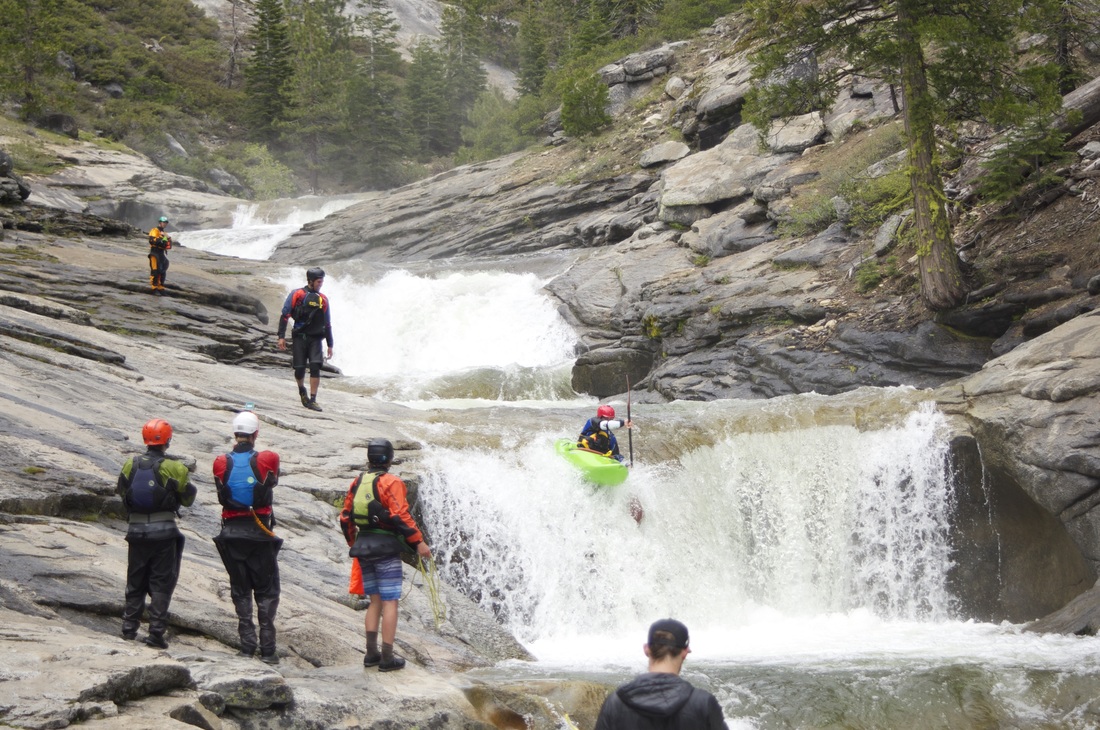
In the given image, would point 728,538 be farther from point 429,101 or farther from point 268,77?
point 429,101

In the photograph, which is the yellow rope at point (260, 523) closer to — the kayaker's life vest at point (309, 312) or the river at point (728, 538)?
the river at point (728, 538)

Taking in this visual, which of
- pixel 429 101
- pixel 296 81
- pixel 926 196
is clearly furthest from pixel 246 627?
pixel 429 101

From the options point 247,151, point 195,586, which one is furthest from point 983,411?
point 247,151

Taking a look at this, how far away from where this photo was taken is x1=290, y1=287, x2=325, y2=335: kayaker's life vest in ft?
39.6

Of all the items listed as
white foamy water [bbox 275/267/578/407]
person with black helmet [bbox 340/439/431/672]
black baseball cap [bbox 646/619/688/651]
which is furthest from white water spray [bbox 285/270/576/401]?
black baseball cap [bbox 646/619/688/651]

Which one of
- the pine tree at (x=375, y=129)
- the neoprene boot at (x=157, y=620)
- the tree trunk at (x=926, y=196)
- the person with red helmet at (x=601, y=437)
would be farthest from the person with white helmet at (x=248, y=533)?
the pine tree at (x=375, y=129)

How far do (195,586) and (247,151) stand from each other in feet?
161

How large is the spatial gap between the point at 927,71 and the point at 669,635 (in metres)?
13.8

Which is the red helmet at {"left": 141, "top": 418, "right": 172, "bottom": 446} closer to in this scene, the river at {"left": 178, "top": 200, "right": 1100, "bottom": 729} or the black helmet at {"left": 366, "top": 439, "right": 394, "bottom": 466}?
the black helmet at {"left": 366, "top": 439, "right": 394, "bottom": 466}

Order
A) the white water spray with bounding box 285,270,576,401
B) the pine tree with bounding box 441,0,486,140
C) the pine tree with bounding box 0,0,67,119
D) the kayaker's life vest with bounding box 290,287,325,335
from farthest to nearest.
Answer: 1. the pine tree with bounding box 441,0,486,140
2. the pine tree with bounding box 0,0,67,119
3. the white water spray with bounding box 285,270,576,401
4. the kayaker's life vest with bounding box 290,287,325,335

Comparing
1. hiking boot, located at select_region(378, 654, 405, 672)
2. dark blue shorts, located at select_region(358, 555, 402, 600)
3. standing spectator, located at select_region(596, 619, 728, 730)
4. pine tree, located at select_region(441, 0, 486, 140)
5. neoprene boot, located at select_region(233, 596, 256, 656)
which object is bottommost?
hiking boot, located at select_region(378, 654, 405, 672)

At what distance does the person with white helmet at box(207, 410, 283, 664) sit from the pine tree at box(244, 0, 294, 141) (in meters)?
52.1

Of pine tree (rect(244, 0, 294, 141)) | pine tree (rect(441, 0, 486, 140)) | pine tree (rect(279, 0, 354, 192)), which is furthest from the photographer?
pine tree (rect(441, 0, 486, 140))

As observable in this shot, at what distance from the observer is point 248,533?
629 cm
